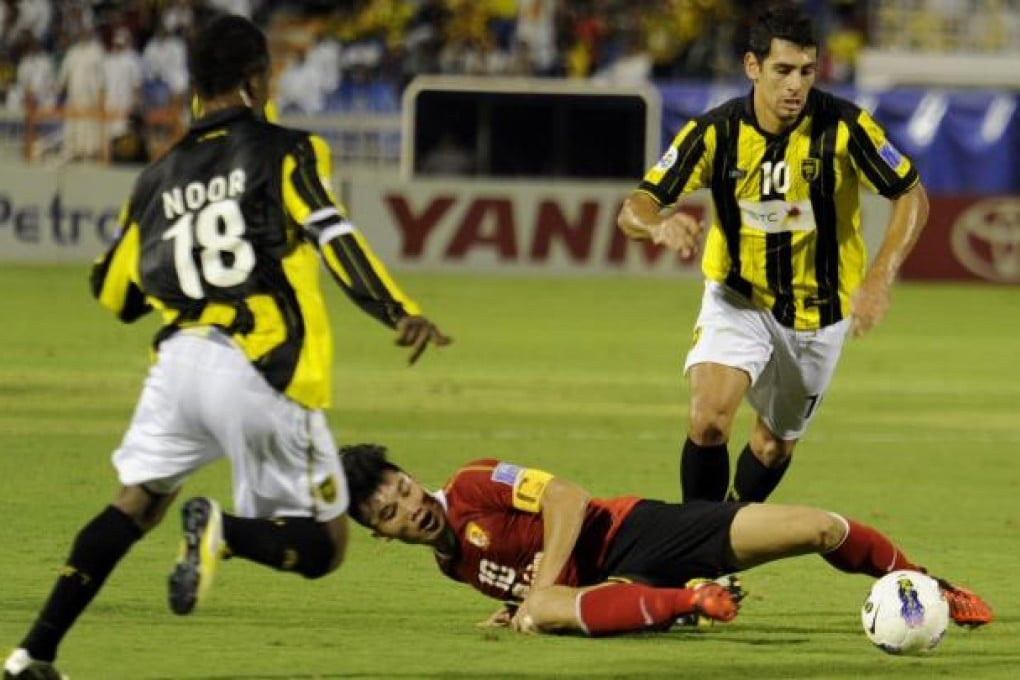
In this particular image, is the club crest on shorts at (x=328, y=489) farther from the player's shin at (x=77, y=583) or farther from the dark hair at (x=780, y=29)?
the dark hair at (x=780, y=29)

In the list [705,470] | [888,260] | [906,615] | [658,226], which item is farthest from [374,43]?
[906,615]

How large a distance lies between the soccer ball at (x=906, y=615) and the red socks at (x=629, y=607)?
684 mm

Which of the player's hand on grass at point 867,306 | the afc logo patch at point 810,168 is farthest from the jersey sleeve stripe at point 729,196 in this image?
the player's hand on grass at point 867,306

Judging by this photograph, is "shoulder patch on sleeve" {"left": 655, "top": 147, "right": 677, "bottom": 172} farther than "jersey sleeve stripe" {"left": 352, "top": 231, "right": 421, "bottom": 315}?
Yes

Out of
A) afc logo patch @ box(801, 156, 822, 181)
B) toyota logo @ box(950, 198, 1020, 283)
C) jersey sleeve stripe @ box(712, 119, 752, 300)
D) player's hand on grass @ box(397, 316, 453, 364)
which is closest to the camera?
player's hand on grass @ box(397, 316, 453, 364)

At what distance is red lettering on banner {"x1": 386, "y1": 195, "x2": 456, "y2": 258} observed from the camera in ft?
89.6

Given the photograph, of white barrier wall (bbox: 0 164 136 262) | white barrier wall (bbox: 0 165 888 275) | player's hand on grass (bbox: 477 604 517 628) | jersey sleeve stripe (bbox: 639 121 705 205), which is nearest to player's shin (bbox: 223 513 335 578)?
player's hand on grass (bbox: 477 604 517 628)

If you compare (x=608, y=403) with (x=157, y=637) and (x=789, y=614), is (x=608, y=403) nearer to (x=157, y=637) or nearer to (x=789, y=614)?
(x=789, y=614)

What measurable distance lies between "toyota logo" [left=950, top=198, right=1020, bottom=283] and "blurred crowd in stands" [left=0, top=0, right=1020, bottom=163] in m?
5.38

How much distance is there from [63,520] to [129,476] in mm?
4079

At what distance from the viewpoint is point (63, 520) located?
35.0ft

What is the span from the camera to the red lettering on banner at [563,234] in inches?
1090

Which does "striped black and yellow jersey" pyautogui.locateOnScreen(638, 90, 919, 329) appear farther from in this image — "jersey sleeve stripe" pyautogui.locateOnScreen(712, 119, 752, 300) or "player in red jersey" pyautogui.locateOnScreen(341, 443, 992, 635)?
"player in red jersey" pyautogui.locateOnScreen(341, 443, 992, 635)

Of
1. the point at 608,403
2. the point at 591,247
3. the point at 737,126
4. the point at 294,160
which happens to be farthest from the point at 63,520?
the point at 591,247
